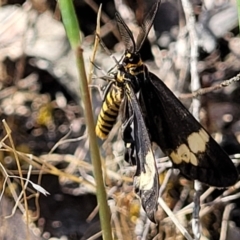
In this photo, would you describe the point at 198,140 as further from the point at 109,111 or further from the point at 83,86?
the point at 83,86

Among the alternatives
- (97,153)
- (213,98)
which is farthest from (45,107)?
(97,153)

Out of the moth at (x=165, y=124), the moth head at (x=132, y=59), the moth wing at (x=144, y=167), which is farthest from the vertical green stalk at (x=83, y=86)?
the moth head at (x=132, y=59)

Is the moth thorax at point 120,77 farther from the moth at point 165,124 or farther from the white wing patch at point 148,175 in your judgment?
the white wing patch at point 148,175

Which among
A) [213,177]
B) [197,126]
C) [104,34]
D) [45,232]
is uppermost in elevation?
[104,34]

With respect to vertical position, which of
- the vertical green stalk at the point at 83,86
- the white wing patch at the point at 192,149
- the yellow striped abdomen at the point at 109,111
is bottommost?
the white wing patch at the point at 192,149

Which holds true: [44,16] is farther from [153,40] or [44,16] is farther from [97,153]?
[97,153]

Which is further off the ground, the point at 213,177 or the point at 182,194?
the point at 213,177
